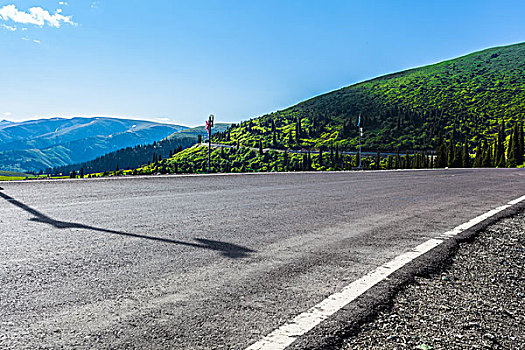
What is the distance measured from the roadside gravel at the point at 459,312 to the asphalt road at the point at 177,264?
0.59 meters

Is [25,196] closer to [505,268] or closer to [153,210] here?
[153,210]

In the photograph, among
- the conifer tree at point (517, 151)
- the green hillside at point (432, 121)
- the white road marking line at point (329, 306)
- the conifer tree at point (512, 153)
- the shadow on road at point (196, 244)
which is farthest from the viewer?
the green hillside at point (432, 121)

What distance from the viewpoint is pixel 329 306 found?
10.1 feet

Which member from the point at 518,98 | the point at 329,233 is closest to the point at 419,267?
the point at 329,233

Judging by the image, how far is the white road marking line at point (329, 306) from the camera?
2.47 meters

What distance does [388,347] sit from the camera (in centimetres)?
245

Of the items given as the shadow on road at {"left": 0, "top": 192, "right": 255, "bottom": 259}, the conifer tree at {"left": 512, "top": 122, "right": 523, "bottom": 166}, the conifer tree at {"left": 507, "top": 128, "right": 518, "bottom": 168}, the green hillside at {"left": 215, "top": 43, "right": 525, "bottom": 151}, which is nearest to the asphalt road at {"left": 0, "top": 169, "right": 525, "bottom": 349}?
the shadow on road at {"left": 0, "top": 192, "right": 255, "bottom": 259}

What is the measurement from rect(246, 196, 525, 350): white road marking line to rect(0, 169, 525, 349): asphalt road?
8cm

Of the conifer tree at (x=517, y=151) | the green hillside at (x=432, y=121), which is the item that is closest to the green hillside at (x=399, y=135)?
the green hillside at (x=432, y=121)

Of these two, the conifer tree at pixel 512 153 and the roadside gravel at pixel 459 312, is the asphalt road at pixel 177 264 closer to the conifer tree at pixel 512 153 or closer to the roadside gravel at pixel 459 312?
the roadside gravel at pixel 459 312

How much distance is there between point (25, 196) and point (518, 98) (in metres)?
193

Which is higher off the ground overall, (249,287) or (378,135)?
(378,135)

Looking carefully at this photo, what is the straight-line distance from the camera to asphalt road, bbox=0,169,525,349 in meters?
2.63

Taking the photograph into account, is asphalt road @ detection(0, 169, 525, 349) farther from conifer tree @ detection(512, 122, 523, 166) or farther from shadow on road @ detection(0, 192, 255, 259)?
conifer tree @ detection(512, 122, 523, 166)
